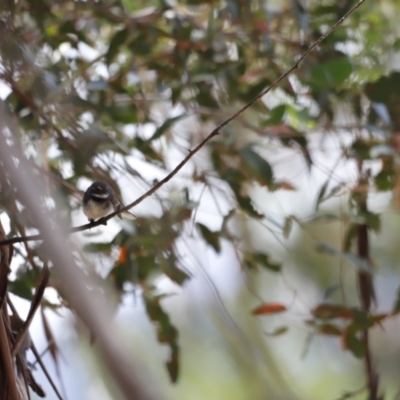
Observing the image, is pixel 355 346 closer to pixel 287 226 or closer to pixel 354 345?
pixel 354 345

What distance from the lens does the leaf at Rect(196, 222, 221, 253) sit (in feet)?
6.36

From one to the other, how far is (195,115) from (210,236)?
1.52 feet

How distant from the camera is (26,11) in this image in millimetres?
2000

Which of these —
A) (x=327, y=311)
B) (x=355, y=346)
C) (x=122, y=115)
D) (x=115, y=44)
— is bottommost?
(x=355, y=346)

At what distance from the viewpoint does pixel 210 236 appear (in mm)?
1942

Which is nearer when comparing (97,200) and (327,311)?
(97,200)

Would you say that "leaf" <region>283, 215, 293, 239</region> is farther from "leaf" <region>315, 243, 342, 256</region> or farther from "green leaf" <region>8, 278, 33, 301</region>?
"green leaf" <region>8, 278, 33, 301</region>

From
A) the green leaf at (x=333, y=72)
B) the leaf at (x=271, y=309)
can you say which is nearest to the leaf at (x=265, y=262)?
the leaf at (x=271, y=309)

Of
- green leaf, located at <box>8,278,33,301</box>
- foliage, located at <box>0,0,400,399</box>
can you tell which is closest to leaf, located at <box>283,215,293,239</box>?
foliage, located at <box>0,0,400,399</box>

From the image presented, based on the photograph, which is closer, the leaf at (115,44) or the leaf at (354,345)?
the leaf at (354,345)

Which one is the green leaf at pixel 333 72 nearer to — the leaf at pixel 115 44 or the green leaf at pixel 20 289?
the leaf at pixel 115 44

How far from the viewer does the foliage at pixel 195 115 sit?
5.72 feet

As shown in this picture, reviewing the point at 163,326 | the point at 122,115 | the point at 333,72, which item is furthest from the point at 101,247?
the point at 333,72

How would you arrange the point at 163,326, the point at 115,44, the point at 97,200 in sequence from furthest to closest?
the point at 115,44, the point at 163,326, the point at 97,200
